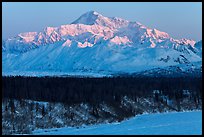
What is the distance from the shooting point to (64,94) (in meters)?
72.0

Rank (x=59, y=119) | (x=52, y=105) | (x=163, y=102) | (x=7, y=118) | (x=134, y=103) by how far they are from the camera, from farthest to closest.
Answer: (x=163, y=102) < (x=134, y=103) < (x=52, y=105) < (x=59, y=119) < (x=7, y=118)

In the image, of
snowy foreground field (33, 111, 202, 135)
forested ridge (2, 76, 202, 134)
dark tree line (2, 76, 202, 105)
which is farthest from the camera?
dark tree line (2, 76, 202, 105)

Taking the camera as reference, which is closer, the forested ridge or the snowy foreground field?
the snowy foreground field

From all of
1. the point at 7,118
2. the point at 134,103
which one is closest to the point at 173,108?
the point at 134,103

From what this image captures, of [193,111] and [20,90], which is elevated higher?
[20,90]

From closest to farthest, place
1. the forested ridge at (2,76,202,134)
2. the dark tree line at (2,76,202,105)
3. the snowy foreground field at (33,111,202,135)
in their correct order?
the snowy foreground field at (33,111,202,135), the forested ridge at (2,76,202,134), the dark tree line at (2,76,202,105)

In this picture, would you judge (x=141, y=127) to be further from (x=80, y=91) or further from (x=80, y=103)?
(x=80, y=91)

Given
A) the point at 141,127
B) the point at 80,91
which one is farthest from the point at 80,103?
the point at 141,127

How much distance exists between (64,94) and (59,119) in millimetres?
11043

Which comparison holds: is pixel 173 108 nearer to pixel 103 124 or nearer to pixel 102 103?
pixel 102 103

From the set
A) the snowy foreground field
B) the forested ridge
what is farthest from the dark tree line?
the snowy foreground field

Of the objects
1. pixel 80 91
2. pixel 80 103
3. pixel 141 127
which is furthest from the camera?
pixel 80 91

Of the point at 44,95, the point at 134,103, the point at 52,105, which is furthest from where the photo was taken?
the point at 134,103

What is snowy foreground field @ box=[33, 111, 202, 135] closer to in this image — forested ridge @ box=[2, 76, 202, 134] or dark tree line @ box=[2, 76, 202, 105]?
forested ridge @ box=[2, 76, 202, 134]
